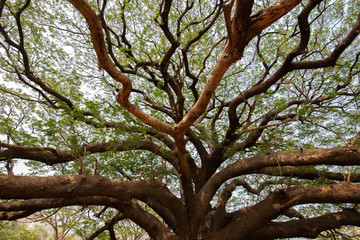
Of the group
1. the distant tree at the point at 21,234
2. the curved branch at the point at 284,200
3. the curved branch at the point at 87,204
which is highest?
the curved branch at the point at 284,200

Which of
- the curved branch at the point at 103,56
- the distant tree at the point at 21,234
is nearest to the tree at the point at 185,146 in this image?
the curved branch at the point at 103,56

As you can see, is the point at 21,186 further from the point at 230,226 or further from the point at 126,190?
the point at 230,226

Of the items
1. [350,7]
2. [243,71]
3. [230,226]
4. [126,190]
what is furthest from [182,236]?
[350,7]

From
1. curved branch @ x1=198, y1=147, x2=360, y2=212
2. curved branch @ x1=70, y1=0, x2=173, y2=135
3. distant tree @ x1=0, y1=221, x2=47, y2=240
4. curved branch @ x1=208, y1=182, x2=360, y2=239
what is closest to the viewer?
curved branch @ x1=70, y1=0, x2=173, y2=135

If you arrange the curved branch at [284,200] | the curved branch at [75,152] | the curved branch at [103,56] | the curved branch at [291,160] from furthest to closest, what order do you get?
the curved branch at [75,152], the curved branch at [284,200], the curved branch at [291,160], the curved branch at [103,56]

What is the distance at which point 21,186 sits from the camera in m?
2.51

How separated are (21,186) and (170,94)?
440 centimetres

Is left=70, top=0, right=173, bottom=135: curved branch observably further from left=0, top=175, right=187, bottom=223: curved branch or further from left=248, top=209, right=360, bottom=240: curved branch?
left=248, top=209, right=360, bottom=240: curved branch

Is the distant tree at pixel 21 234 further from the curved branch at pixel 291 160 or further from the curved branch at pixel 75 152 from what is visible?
the curved branch at pixel 291 160

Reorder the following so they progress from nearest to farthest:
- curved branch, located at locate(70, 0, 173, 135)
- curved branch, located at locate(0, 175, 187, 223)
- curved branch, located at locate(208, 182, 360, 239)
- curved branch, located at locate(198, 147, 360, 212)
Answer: curved branch, located at locate(70, 0, 173, 135)
curved branch, located at locate(0, 175, 187, 223)
curved branch, located at locate(198, 147, 360, 212)
curved branch, located at locate(208, 182, 360, 239)

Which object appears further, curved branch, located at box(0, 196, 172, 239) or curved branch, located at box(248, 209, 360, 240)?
curved branch, located at box(248, 209, 360, 240)

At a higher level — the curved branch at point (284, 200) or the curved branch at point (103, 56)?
the curved branch at point (103, 56)

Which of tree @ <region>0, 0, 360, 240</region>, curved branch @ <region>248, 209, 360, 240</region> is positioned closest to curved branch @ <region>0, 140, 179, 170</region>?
tree @ <region>0, 0, 360, 240</region>

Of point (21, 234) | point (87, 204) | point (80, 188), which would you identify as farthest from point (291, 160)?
point (21, 234)
